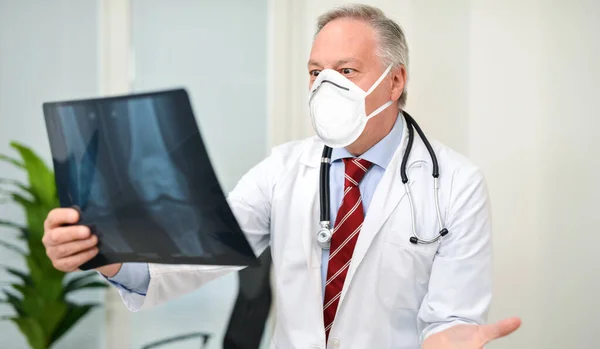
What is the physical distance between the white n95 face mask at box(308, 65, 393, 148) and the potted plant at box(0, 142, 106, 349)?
129cm

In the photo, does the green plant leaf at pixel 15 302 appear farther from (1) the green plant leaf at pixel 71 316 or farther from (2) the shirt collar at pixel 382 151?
(2) the shirt collar at pixel 382 151

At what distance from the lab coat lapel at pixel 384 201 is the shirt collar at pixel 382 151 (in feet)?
0.07

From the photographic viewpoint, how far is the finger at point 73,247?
1112 mm

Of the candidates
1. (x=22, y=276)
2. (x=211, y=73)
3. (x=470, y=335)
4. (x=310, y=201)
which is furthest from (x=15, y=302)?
(x=470, y=335)

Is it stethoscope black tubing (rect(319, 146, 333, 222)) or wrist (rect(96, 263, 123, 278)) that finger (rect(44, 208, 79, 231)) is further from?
stethoscope black tubing (rect(319, 146, 333, 222))

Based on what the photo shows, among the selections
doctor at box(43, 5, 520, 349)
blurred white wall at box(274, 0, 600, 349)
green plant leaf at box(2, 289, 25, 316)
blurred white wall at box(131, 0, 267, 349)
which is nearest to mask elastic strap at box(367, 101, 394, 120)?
doctor at box(43, 5, 520, 349)

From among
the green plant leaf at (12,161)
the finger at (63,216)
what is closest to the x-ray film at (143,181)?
the finger at (63,216)

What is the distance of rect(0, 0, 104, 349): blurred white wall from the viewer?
258 centimetres

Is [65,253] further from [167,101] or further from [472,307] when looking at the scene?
[472,307]

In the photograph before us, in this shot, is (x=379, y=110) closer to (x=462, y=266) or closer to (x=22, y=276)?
(x=462, y=266)

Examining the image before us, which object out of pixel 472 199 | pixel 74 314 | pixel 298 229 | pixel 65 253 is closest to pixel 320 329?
pixel 298 229

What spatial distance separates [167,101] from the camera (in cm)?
100

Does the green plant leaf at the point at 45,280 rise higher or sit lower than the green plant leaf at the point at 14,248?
→ lower

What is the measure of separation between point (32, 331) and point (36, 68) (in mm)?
1013
